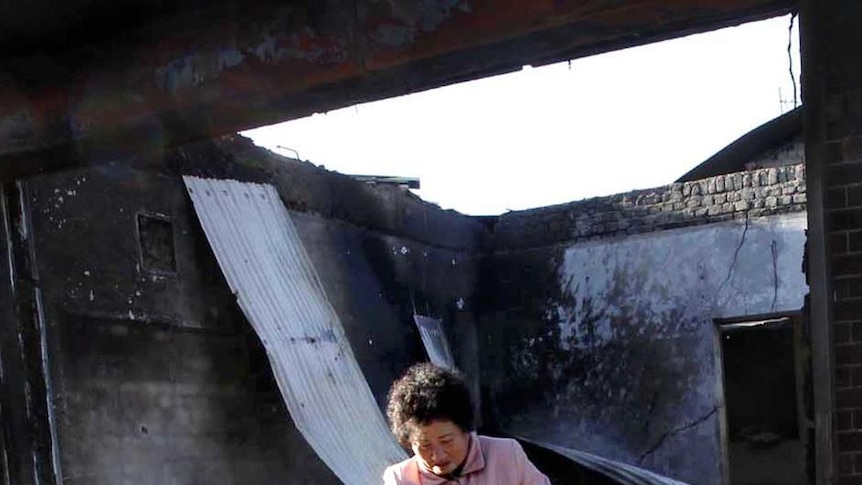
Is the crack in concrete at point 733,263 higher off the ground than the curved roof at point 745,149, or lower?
lower

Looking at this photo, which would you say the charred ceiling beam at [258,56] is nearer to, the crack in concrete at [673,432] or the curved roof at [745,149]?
the crack in concrete at [673,432]

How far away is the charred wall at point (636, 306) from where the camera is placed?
391 inches

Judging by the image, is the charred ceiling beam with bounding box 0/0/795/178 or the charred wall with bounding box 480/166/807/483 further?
the charred wall with bounding box 480/166/807/483

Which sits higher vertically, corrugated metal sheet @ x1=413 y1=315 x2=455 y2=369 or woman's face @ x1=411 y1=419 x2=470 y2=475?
woman's face @ x1=411 y1=419 x2=470 y2=475

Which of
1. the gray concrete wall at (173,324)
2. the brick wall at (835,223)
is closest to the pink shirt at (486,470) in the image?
the brick wall at (835,223)

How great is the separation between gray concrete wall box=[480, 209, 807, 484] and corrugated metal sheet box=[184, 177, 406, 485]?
310 cm

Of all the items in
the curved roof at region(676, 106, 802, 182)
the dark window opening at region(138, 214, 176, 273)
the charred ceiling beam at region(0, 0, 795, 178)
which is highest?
the curved roof at region(676, 106, 802, 182)

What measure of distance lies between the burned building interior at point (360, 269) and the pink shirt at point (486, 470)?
1018 millimetres

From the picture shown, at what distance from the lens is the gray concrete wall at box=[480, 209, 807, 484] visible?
995 cm

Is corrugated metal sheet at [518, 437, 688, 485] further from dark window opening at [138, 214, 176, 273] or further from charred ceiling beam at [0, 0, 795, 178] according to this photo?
charred ceiling beam at [0, 0, 795, 178]

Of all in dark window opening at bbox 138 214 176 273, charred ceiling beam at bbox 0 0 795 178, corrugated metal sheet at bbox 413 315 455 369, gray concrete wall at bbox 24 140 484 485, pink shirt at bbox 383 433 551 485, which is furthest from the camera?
corrugated metal sheet at bbox 413 315 455 369

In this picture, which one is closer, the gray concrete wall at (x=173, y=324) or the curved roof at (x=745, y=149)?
the gray concrete wall at (x=173, y=324)

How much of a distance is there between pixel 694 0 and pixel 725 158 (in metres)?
10.2

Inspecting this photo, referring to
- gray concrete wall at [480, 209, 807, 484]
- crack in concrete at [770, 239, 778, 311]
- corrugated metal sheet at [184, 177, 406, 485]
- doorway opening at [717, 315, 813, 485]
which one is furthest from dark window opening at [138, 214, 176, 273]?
doorway opening at [717, 315, 813, 485]
